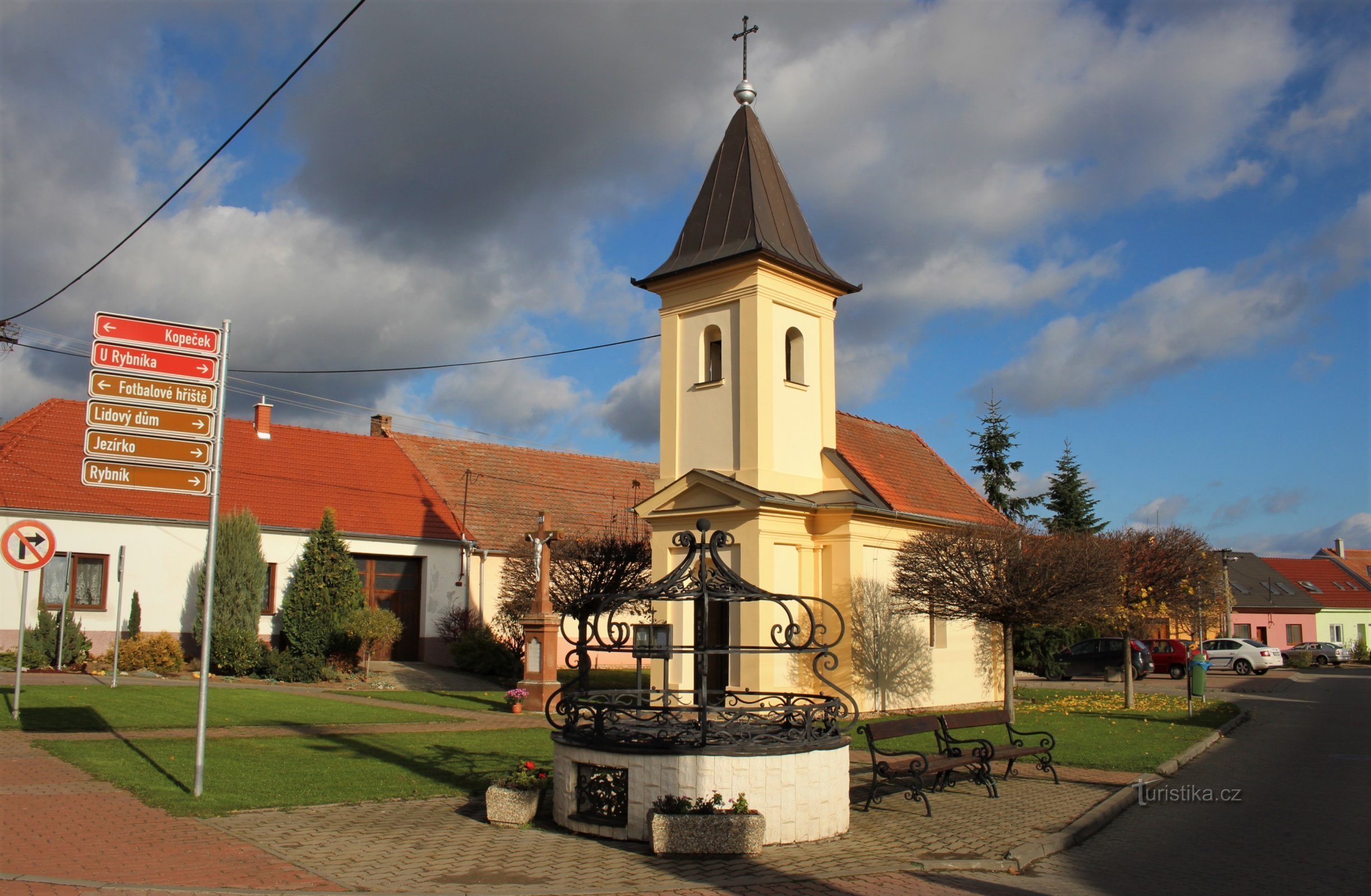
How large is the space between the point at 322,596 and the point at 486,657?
4538mm

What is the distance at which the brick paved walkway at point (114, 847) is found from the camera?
6934 millimetres

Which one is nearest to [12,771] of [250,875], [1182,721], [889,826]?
[250,875]

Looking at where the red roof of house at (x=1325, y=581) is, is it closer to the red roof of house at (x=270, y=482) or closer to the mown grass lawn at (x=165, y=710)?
the red roof of house at (x=270, y=482)

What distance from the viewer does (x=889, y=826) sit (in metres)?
9.57

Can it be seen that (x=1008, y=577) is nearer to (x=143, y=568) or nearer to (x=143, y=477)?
(x=143, y=477)

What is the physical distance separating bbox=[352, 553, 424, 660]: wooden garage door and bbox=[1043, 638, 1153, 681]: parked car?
2168 cm

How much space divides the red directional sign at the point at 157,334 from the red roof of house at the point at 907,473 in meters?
14.0

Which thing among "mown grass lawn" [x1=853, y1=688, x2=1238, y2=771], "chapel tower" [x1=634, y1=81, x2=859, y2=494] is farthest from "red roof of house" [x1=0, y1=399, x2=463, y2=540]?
"mown grass lawn" [x1=853, y1=688, x2=1238, y2=771]

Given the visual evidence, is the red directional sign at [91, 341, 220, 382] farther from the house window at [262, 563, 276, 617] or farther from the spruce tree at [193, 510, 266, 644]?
the house window at [262, 563, 276, 617]

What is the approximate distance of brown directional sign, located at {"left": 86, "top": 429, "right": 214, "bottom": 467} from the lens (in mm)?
9469

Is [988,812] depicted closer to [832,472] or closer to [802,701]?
[802,701]

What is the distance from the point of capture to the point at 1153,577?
2327 cm

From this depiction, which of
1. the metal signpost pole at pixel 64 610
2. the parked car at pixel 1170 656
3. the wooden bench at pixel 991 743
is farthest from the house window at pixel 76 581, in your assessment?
the parked car at pixel 1170 656

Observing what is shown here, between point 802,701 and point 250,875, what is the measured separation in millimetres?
12059
